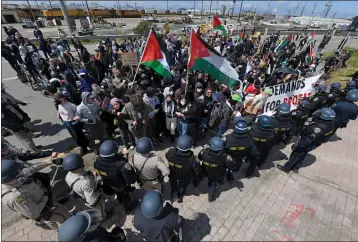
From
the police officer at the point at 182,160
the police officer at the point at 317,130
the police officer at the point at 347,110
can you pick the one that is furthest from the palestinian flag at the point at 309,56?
the police officer at the point at 182,160

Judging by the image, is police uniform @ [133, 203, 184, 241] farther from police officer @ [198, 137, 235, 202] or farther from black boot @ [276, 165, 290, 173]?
black boot @ [276, 165, 290, 173]

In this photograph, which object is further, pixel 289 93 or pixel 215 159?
pixel 289 93

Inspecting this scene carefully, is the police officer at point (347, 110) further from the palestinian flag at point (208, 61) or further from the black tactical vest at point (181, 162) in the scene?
the black tactical vest at point (181, 162)

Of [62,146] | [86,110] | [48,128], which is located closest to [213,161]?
[86,110]

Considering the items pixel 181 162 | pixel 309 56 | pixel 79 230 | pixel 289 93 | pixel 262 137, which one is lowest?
pixel 309 56

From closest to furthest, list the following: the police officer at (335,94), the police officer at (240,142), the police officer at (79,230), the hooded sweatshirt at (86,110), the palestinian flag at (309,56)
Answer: the police officer at (79,230) < the police officer at (240,142) < the hooded sweatshirt at (86,110) < the police officer at (335,94) < the palestinian flag at (309,56)

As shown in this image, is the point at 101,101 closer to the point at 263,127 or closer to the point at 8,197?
the point at 8,197

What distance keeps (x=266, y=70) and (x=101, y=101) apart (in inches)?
422

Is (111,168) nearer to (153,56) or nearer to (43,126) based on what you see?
(153,56)

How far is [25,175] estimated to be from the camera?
3047 mm

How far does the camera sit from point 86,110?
509 cm

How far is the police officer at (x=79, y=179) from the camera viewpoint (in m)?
3.12

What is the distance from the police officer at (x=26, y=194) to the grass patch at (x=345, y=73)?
15610 mm

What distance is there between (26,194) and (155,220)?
213cm
